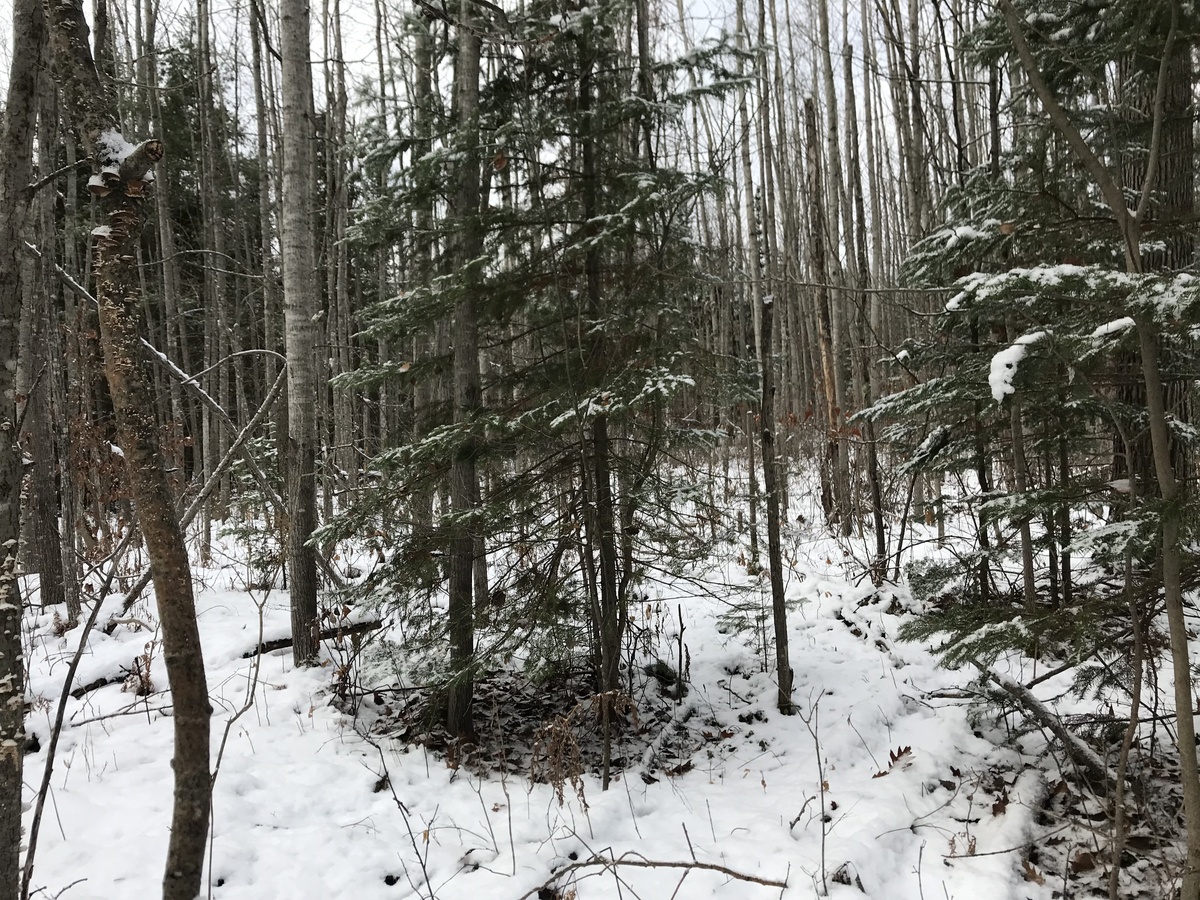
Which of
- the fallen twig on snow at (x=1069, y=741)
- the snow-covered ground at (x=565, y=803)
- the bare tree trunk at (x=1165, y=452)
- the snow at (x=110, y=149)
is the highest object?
the snow at (x=110, y=149)

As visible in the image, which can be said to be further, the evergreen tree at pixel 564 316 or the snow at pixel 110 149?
the evergreen tree at pixel 564 316

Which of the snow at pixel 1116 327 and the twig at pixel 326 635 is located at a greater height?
the snow at pixel 1116 327

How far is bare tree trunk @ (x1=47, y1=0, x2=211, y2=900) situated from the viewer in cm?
230

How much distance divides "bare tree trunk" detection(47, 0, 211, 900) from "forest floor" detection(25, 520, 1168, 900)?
22 cm

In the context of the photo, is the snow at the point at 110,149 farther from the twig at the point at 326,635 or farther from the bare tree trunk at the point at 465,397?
the twig at the point at 326,635

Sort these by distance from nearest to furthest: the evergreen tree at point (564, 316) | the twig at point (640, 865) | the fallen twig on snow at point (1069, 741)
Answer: the twig at point (640, 865) → the fallen twig on snow at point (1069, 741) → the evergreen tree at point (564, 316)

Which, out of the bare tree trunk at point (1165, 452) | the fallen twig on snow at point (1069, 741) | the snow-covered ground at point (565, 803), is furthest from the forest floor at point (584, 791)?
the bare tree trunk at point (1165, 452)

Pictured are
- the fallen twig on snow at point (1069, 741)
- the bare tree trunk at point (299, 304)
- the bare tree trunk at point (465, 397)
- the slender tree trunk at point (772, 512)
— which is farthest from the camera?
the bare tree trunk at point (299, 304)

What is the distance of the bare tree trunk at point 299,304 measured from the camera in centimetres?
524

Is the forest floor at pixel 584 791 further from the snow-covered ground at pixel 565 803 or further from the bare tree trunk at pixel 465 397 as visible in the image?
the bare tree trunk at pixel 465 397

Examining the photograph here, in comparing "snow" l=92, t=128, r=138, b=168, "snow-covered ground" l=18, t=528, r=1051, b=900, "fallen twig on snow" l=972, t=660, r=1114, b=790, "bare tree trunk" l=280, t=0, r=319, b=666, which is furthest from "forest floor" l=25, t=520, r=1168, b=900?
"snow" l=92, t=128, r=138, b=168

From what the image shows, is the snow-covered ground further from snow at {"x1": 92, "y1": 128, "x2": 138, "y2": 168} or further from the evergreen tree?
snow at {"x1": 92, "y1": 128, "x2": 138, "y2": 168}

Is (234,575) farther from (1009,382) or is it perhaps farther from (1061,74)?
(1061,74)

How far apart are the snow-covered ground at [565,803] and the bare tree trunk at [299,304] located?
0.98 m
